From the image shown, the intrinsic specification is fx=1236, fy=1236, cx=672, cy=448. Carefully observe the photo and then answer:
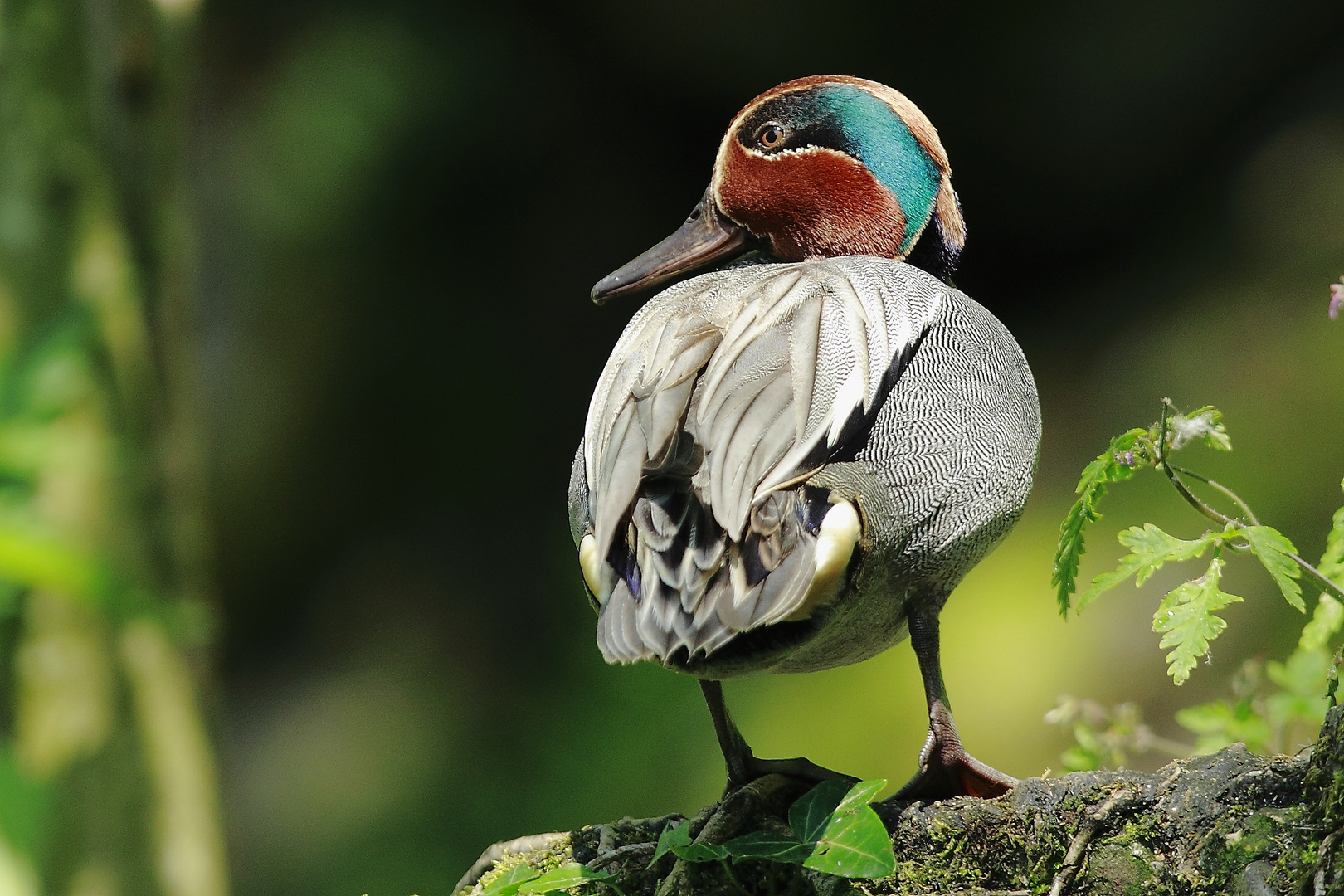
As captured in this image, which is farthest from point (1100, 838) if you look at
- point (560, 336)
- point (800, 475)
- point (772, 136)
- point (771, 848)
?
point (560, 336)

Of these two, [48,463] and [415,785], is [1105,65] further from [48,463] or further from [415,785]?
[48,463]

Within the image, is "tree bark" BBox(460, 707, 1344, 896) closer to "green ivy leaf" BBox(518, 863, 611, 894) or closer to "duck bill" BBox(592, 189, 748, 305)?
"green ivy leaf" BBox(518, 863, 611, 894)

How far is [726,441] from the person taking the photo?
1940 mm

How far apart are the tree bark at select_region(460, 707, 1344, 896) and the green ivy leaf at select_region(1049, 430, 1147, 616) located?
310 mm

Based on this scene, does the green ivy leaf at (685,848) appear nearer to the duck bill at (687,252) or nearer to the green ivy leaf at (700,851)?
the green ivy leaf at (700,851)

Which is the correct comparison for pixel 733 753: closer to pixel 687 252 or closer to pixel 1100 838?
pixel 1100 838

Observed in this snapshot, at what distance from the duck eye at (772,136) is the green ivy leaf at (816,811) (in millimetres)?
1689

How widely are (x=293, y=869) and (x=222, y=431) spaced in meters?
2.46

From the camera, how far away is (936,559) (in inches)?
82.4

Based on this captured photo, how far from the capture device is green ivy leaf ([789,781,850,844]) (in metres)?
1.86

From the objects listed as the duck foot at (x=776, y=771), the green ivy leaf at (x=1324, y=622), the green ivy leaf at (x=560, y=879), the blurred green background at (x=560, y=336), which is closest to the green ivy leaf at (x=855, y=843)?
the duck foot at (x=776, y=771)

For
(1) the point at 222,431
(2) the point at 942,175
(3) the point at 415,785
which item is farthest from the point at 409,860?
(2) the point at 942,175

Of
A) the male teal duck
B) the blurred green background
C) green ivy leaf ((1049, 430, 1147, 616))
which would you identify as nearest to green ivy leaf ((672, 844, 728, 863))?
the male teal duck

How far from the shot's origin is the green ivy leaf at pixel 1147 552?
1.78 meters
